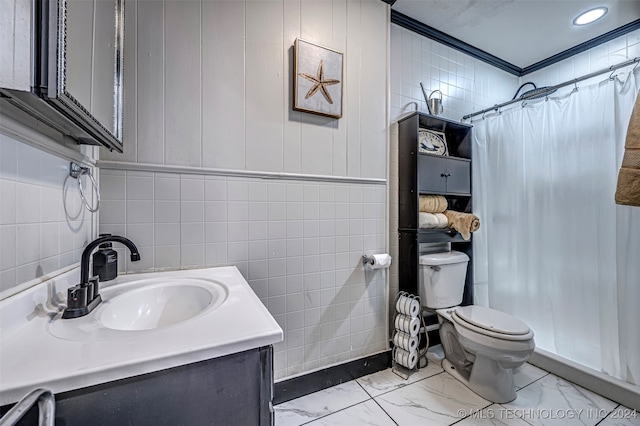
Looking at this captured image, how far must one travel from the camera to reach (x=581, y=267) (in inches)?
61.7

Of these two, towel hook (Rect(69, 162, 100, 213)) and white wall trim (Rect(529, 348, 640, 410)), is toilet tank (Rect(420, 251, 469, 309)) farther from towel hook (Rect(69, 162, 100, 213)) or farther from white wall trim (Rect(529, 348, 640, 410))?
towel hook (Rect(69, 162, 100, 213))

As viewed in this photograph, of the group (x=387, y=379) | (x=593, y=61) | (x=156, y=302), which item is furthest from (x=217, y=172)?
(x=593, y=61)

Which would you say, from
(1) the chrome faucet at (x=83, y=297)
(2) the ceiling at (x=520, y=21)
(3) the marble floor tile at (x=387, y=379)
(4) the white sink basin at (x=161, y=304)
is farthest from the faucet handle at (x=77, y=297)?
(2) the ceiling at (x=520, y=21)

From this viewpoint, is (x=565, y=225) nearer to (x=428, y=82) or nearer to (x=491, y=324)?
(x=491, y=324)

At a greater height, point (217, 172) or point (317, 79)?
point (317, 79)

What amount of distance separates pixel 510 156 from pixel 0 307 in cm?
255

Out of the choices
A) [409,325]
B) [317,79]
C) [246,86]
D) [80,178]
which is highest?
[317,79]

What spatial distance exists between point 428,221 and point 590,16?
5.89 feet

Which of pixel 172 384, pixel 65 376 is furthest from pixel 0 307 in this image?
pixel 172 384

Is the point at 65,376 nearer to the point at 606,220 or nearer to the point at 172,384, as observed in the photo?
the point at 172,384

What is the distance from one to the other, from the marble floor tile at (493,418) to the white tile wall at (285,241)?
566 millimetres

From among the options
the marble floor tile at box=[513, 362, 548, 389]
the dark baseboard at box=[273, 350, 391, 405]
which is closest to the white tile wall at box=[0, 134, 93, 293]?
the dark baseboard at box=[273, 350, 391, 405]

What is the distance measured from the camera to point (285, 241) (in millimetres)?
1417

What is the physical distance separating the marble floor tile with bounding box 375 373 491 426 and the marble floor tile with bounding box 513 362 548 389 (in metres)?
0.33
